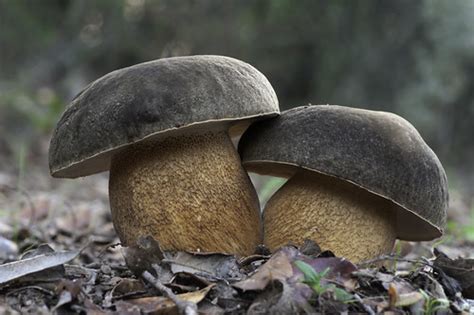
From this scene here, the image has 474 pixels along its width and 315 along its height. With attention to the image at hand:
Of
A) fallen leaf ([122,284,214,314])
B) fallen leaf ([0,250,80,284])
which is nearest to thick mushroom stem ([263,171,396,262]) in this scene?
fallen leaf ([122,284,214,314])

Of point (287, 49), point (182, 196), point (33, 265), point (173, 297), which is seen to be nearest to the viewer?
point (173, 297)

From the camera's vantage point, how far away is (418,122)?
7.29 metres

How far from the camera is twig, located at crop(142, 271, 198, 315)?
1468 mm

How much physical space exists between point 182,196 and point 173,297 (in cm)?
55

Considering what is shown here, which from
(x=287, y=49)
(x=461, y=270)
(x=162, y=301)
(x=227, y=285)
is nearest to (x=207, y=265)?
(x=227, y=285)

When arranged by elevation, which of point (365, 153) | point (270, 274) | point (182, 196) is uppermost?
point (365, 153)

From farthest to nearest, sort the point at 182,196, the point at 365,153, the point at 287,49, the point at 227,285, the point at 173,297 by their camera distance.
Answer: the point at 287,49 < the point at 182,196 < the point at 365,153 < the point at 227,285 < the point at 173,297

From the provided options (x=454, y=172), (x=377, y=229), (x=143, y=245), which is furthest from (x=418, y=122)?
(x=143, y=245)

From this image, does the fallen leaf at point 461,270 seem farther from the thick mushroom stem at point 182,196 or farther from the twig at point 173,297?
the twig at point 173,297

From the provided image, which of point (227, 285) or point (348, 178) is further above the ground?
point (348, 178)

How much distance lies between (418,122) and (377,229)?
553cm

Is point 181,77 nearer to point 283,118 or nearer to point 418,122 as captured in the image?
point 283,118

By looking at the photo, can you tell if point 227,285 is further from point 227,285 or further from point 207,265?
point 207,265

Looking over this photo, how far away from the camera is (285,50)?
26.3 ft
